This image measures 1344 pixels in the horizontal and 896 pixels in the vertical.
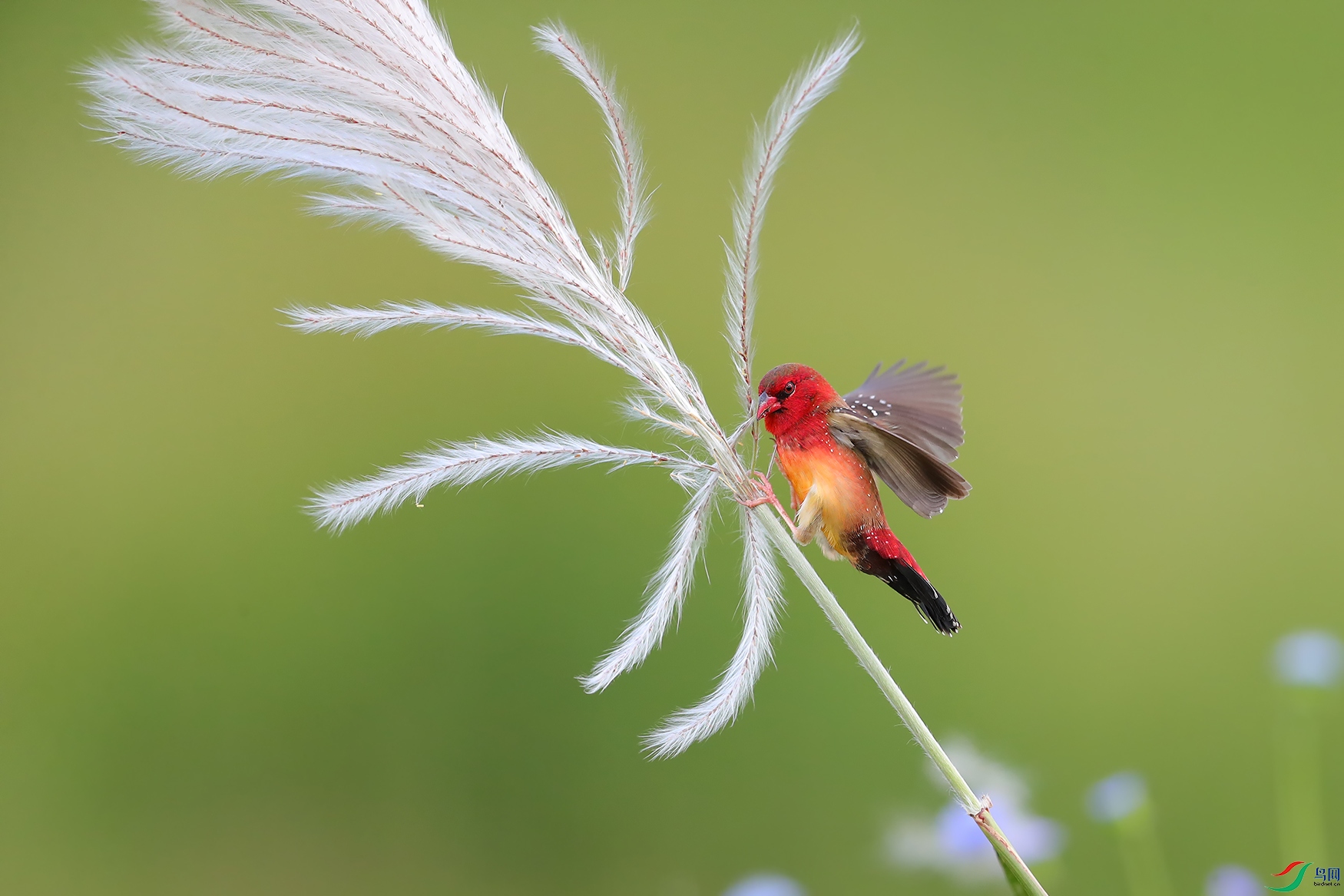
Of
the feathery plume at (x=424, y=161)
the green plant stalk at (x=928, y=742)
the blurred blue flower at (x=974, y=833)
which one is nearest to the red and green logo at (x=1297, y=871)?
the blurred blue flower at (x=974, y=833)

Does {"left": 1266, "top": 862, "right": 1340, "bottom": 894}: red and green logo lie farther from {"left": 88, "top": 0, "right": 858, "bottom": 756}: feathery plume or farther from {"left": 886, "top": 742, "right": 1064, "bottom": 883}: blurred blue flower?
{"left": 88, "top": 0, "right": 858, "bottom": 756}: feathery plume

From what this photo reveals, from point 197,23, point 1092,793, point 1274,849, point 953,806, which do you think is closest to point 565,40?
point 197,23

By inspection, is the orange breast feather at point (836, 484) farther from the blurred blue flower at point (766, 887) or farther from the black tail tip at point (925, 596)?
the blurred blue flower at point (766, 887)

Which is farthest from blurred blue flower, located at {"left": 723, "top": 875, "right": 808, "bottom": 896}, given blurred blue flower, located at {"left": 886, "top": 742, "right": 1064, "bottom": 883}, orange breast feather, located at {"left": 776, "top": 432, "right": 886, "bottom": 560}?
orange breast feather, located at {"left": 776, "top": 432, "right": 886, "bottom": 560}

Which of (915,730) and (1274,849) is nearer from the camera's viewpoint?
(915,730)

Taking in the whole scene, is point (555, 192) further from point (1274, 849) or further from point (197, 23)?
point (1274, 849)

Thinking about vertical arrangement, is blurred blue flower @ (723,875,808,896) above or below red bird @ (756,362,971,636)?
below
